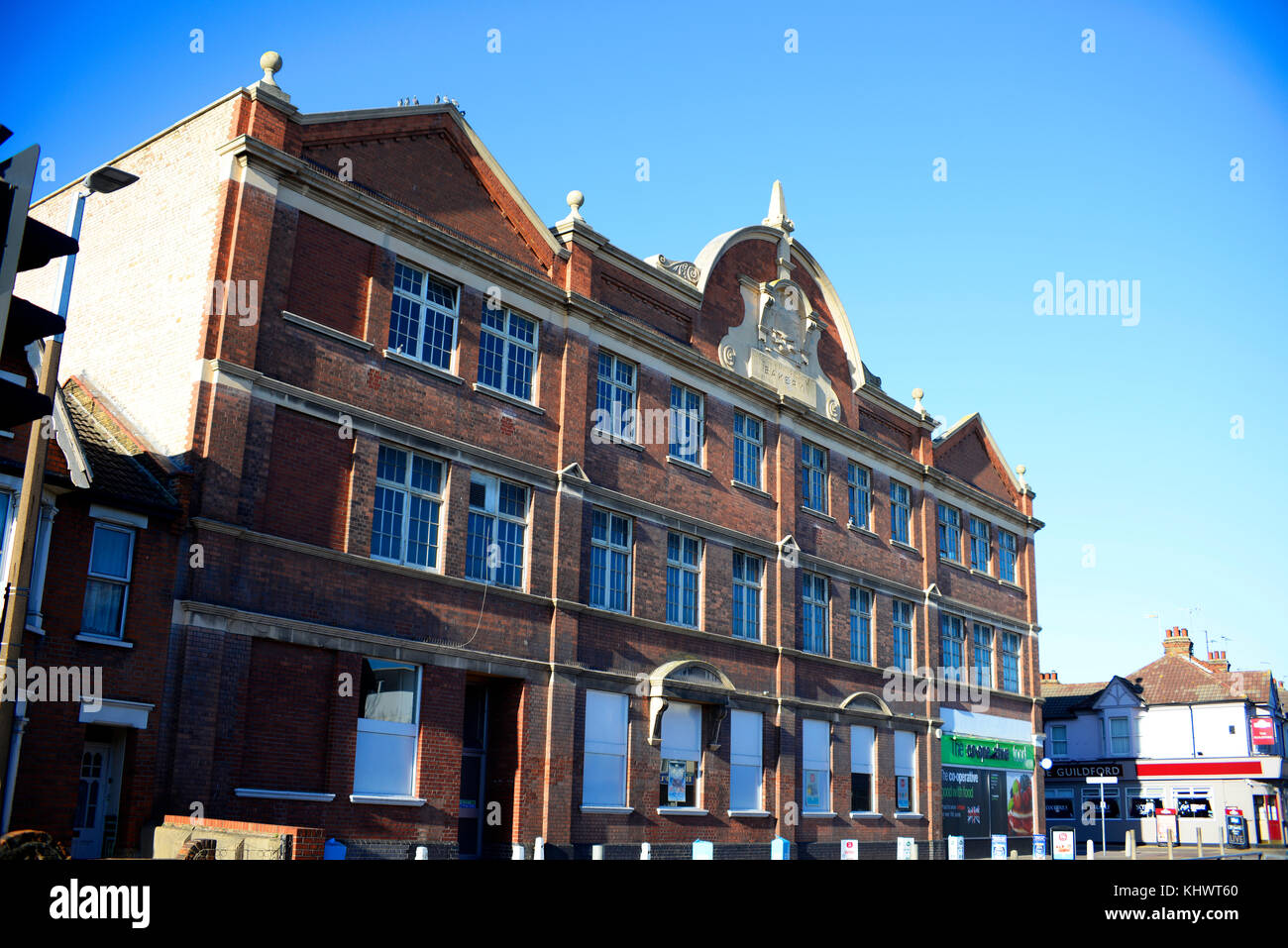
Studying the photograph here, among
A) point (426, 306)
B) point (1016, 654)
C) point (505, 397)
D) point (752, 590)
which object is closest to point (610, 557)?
point (505, 397)

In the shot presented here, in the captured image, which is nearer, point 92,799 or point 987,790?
point 92,799

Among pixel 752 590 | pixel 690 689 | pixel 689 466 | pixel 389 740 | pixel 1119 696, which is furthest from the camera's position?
pixel 1119 696

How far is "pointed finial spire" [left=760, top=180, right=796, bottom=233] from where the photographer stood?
1246 inches

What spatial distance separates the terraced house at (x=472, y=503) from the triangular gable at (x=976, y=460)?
822 centimetres

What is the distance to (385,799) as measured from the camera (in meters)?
18.6

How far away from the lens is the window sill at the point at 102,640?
15.3 metres

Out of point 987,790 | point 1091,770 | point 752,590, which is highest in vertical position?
point 752,590

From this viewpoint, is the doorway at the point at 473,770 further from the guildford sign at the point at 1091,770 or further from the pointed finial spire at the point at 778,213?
the guildford sign at the point at 1091,770

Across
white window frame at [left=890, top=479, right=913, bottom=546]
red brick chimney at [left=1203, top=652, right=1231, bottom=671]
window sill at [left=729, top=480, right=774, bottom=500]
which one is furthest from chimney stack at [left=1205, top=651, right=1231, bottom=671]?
window sill at [left=729, top=480, right=774, bottom=500]

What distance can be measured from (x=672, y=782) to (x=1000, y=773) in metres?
18.0

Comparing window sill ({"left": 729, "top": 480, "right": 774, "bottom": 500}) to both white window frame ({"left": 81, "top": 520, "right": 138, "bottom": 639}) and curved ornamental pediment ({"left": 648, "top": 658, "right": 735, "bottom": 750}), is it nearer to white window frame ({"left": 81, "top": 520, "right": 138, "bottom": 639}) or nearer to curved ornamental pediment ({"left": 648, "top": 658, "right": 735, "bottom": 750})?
curved ornamental pediment ({"left": 648, "top": 658, "right": 735, "bottom": 750})

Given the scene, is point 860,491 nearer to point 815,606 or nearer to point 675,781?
point 815,606

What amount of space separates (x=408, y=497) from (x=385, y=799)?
208 inches

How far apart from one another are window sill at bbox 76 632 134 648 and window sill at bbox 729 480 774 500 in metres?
15.5
